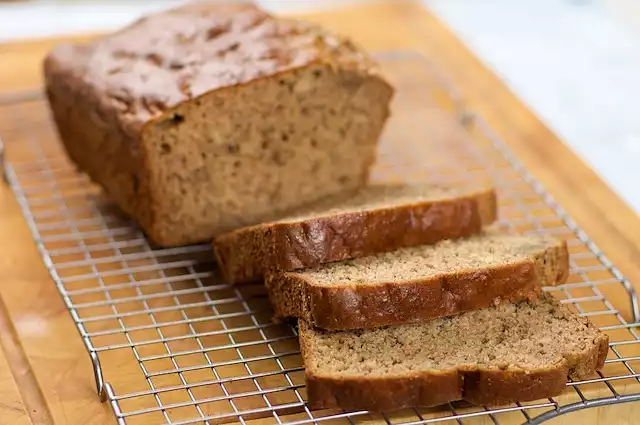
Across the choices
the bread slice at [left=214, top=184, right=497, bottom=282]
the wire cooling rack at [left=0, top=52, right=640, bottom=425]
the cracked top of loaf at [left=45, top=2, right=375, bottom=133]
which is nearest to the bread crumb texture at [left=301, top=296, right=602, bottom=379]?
the wire cooling rack at [left=0, top=52, right=640, bottom=425]

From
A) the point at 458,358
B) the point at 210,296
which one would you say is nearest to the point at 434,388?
the point at 458,358

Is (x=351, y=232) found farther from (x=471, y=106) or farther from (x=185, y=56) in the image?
(x=471, y=106)

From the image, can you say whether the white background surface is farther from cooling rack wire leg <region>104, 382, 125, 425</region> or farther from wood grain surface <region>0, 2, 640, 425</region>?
cooling rack wire leg <region>104, 382, 125, 425</region>

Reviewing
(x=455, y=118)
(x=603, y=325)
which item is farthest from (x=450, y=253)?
(x=455, y=118)

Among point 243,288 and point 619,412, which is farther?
point 243,288

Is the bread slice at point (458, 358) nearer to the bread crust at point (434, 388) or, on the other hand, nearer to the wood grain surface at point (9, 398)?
the bread crust at point (434, 388)

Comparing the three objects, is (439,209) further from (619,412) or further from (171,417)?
(171,417)
